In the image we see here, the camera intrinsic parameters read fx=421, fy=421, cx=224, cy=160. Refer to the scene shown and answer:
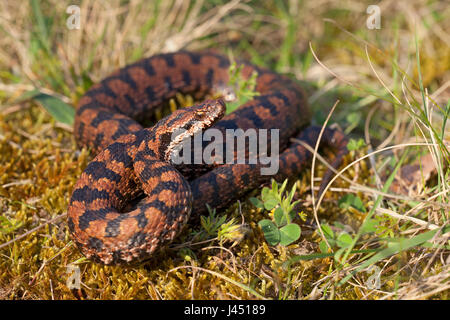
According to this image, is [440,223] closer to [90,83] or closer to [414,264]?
[414,264]

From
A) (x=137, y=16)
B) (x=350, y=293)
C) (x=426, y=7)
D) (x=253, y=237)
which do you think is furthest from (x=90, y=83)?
(x=426, y=7)

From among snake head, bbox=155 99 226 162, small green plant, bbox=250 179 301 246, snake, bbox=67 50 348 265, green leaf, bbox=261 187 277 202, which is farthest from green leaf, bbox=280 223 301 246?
snake head, bbox=155 99 226 162

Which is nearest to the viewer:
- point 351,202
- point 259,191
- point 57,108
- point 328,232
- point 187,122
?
point 328,232

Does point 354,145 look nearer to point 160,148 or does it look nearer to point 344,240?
point 344,240

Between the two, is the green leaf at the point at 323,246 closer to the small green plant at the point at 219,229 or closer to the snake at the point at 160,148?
the small green plant at the point at 219,229

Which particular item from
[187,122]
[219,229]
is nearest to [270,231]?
[219,229]

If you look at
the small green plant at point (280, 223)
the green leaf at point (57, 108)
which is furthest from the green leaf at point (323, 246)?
the green leaf at point (57, 108)

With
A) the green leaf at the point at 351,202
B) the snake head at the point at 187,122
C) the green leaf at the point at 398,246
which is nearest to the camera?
the green leaf at the point at 398,246
